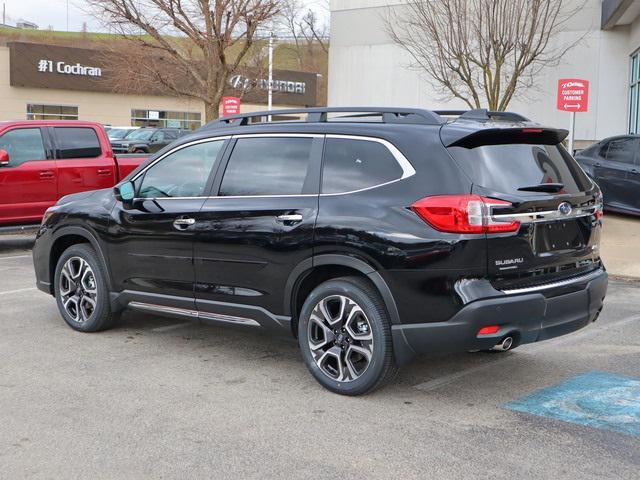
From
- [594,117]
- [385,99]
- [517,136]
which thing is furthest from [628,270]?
[385,99]

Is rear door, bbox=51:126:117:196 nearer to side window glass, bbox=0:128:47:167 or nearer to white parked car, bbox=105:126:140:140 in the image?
side window glass, bbox=0:128:47:167

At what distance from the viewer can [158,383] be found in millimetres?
5352

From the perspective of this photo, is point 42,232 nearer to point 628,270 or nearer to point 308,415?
point 308,415

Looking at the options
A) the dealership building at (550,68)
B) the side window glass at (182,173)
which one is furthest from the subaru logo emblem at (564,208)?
the dealership building at (550,68)

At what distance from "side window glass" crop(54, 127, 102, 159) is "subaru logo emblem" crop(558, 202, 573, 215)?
30.6 feet

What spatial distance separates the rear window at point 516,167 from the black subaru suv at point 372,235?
11mm

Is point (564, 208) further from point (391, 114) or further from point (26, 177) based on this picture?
point (26, 177)

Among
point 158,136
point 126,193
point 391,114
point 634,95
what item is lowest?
point 126,193

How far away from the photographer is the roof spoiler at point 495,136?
4.80m

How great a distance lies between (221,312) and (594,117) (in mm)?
23147

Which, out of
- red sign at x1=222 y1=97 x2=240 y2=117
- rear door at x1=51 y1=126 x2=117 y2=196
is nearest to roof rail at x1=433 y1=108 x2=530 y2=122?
rear door at x1=51 y1=126 x2=117 y2=196

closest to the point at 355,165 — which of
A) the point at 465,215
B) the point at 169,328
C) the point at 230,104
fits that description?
the point at 465,215

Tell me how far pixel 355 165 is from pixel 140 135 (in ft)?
87.1

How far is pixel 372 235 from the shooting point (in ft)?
15.9
